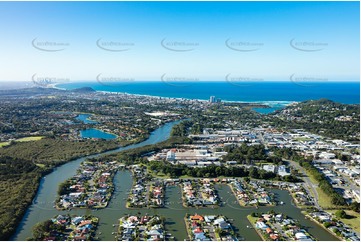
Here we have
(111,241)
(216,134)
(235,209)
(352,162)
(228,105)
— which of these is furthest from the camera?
(228,105)

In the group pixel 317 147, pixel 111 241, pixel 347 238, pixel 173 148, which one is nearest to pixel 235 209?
pixel 347 238

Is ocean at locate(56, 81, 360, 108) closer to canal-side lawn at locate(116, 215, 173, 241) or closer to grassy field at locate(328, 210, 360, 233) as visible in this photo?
grassy field at locate(328, 210, 360, 233)

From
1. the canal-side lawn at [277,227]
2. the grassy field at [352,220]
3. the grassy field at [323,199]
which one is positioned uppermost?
the grassy field at [323,199]

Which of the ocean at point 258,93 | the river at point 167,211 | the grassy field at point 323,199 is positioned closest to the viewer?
the river at point 167,211

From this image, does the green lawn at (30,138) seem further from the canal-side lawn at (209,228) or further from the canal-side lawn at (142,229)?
the canal-side lawn at (209,228)

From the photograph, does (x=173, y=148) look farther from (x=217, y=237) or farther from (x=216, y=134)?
(x=217, y=237)

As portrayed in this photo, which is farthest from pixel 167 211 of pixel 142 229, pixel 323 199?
pixel 323 199

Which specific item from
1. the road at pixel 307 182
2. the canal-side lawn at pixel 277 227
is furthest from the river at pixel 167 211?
the road at pixel 307 182
